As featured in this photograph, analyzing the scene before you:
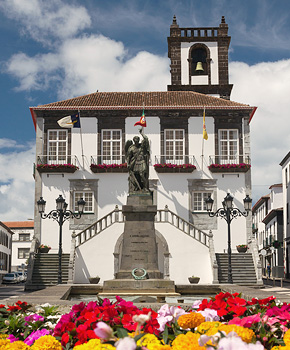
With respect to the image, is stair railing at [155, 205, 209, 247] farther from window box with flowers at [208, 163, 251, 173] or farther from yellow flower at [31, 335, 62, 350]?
yellow flower at [31, 335, 62, 350]

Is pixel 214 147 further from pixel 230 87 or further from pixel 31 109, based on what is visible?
pixel 31 109

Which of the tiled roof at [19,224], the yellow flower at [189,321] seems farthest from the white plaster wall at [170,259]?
the tiled roof at [19,224]

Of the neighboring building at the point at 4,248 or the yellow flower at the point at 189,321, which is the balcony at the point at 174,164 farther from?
the neighboring building at the point at 4,248

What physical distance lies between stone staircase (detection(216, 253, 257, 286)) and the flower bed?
22397 millimetres

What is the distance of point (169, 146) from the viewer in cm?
3481

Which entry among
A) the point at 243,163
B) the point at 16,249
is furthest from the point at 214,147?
the point at 16,249

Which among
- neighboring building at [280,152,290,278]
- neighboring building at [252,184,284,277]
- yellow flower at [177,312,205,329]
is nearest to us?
yellow flower at [177,312,205,329]

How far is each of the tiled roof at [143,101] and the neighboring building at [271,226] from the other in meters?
15.1

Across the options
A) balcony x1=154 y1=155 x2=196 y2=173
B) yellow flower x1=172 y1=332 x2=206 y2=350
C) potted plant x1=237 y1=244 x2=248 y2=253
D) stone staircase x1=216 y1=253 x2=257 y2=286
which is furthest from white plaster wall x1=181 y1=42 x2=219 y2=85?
yellow flower x1=172 y1=332 x2=206 y2=350

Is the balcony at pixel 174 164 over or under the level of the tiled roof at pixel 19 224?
over

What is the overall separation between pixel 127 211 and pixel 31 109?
21.5 metres

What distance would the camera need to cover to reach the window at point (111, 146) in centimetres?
3469

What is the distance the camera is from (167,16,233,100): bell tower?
134 ft

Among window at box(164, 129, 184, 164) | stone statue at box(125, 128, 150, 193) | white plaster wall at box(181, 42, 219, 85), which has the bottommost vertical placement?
stone statue at box(125, 128, 150, 193)
